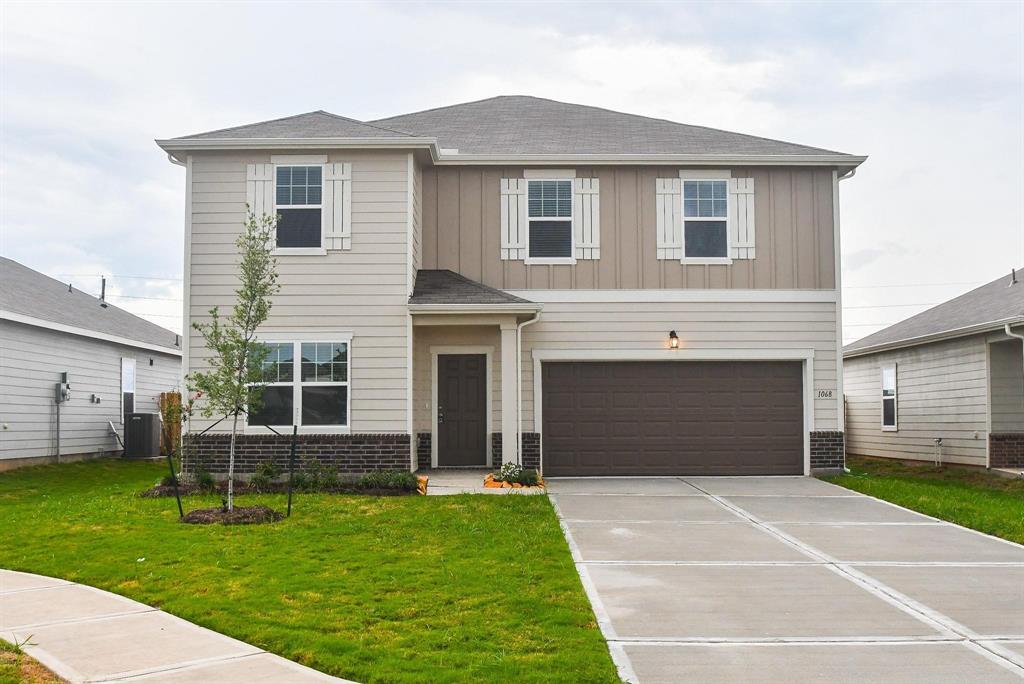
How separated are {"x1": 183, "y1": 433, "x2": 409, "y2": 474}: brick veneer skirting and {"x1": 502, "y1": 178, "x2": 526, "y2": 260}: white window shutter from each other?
390 centimetres

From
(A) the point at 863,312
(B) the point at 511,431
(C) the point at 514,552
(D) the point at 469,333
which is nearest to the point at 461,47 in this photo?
(D) the point at 469,333

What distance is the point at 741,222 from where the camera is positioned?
52.5ft

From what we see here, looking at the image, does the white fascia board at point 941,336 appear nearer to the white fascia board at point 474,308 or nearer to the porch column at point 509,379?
the white fascia board at point 474,308

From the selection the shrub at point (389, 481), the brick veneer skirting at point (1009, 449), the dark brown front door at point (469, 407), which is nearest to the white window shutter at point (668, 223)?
the dark brown front door at point (469, 407)

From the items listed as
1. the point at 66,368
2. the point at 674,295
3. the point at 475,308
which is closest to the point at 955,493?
the point at 674,295

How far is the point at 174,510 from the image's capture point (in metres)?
11.5

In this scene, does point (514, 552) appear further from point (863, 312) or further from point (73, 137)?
point (863, 312)

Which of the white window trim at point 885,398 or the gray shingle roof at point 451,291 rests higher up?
the gray shingle roof at point 451,291

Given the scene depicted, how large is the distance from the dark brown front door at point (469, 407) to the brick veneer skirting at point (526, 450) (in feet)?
0.74

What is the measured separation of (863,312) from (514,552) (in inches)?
1859

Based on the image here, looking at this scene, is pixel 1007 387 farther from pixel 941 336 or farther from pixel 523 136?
pixel 523 136

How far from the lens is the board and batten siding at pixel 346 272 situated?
14336 mm

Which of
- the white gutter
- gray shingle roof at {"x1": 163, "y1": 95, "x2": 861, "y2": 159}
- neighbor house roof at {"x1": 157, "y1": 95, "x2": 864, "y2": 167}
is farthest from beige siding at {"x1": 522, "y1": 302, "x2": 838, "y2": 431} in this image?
gray shingle roof at {"x1": 163, "y1": 95, "x2": 861, "y2": 159}

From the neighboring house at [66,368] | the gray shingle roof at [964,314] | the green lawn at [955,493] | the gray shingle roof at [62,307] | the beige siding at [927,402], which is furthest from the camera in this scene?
the gray shingle roof at [62,307]
